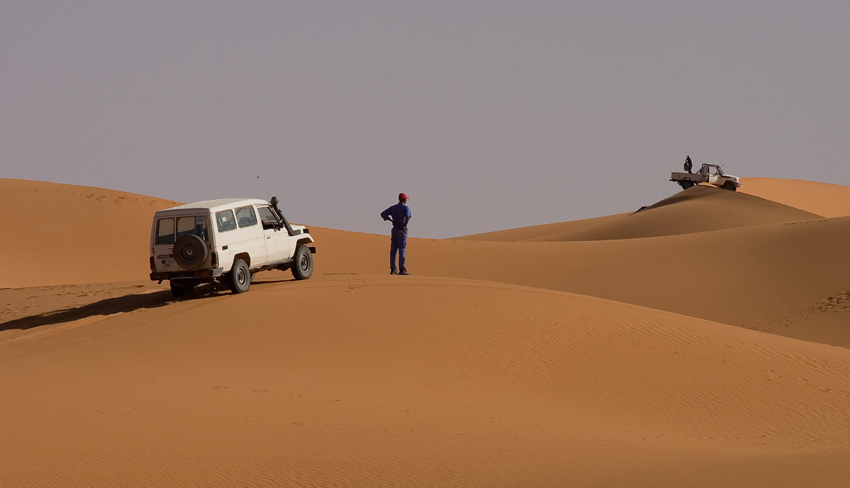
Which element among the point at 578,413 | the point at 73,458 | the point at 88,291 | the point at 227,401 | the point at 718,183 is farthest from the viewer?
the point at 718,183

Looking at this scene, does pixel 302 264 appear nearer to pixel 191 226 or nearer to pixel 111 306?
pixel 191 226

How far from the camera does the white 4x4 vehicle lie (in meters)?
14.8

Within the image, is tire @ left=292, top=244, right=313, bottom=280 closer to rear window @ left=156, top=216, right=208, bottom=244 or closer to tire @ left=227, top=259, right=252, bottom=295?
tire @ left=227, top=259, right=252, bottom=295

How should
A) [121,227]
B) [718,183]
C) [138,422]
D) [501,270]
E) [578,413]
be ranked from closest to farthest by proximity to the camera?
[138,422] < [578,413] < [501,270] < [121,227] < [718,183]

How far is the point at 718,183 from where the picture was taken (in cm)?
5456

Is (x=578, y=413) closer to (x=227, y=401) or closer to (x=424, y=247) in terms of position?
(x=227, y=401)

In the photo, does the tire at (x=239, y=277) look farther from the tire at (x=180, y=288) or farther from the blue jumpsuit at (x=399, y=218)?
the blue jumpsuit at (x=399, y=218)

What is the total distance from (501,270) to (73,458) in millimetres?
23413

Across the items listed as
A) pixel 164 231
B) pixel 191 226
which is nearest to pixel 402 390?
pixel 191 226

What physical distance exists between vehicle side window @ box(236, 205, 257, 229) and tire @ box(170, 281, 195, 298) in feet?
5.51

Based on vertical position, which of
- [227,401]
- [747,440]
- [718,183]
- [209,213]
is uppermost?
[718,183]

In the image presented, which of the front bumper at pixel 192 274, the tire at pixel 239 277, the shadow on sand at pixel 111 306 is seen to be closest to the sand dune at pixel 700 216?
the shadow on sand at pixel 111 306

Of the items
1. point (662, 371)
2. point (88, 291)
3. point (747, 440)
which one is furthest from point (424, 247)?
point (747, 440)

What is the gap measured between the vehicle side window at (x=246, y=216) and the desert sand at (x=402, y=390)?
1276mm
